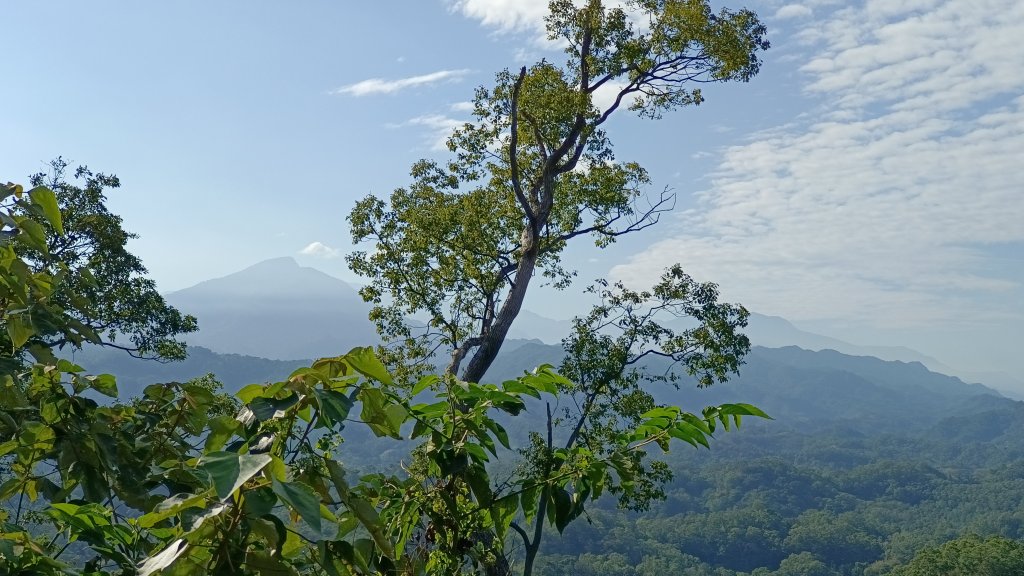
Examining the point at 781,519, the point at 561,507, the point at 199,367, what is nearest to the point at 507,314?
the point at 561,507

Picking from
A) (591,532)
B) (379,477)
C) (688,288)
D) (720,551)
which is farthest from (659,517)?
(379,477)

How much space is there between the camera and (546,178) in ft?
33.0

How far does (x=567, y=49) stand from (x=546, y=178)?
81.8 inches

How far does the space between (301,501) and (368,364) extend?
26cm

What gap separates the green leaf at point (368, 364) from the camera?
0.92 meters

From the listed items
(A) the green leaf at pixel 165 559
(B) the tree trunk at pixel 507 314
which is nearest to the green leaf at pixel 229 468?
(A) the green leaf at pixel 165 559

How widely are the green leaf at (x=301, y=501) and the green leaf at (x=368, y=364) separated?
8.6 inches

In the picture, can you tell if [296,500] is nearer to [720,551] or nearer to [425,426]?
[425,426]

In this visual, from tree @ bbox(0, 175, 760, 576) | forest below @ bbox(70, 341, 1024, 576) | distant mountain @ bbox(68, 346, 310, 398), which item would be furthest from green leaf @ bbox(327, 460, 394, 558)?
distant mountain @ bbox(68, 346, 310, 398)

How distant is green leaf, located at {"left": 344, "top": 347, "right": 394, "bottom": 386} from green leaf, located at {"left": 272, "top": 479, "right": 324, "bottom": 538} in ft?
0.72

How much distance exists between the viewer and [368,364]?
36.4 inches

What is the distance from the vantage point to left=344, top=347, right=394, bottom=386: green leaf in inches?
36.0

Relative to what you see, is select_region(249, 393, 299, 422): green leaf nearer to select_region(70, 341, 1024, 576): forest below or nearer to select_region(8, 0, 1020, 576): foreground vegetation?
select_region(8, 0, 1020, 576): foreground vegetation

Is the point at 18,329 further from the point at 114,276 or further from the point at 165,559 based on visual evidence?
the point at 114,276
